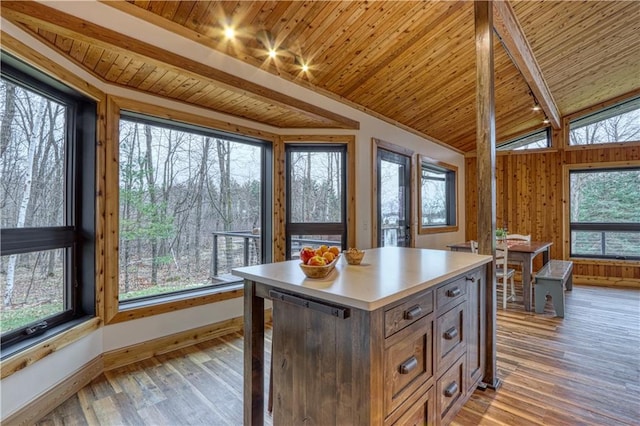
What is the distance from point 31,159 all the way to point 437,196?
5.69m

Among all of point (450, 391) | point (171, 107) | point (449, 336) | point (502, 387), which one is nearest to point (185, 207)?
point (171, 107)

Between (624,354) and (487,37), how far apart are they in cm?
297

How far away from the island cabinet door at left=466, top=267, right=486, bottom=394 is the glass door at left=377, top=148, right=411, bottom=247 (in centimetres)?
217

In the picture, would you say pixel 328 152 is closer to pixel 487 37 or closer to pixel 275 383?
pixel 487 37

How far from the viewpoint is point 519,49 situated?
3381 millimetres

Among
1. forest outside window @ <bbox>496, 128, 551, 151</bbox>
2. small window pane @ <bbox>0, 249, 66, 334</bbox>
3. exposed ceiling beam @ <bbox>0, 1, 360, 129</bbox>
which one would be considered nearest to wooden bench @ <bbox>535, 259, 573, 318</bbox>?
forest outside window @ <bbox>496, 128, 551, 151</bbox>

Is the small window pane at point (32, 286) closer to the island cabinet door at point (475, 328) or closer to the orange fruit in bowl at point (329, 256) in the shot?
the orange fruit in bowl at point (329, 256)

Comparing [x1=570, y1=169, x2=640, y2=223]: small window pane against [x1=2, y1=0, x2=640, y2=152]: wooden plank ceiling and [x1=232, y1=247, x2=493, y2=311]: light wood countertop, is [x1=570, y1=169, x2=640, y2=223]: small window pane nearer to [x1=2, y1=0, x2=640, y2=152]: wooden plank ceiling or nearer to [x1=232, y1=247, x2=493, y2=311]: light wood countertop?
[x1=2, y1=0, x2=640, y2=152]: wooden plank ceiling

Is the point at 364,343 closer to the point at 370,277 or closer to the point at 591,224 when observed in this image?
the point at 370,277

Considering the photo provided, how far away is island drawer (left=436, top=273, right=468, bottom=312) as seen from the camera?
168 centimetres

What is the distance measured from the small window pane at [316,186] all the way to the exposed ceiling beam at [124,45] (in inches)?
30.4

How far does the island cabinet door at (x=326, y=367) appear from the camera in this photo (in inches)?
47.9

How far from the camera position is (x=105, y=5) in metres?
2.01

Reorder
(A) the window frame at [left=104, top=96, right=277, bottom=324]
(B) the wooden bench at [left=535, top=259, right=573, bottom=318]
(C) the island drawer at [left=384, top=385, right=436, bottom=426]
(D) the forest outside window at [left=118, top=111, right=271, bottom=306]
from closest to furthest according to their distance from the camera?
(C) the island drawer at [left=384, top=385, right=436, bottom=426] < (A) the window frame at [left=104, top=96, right=277, bottom=324] < (D) the forest outside window at [left=118, top=111, right=271, bottom=306] < (B) the wooden bench at [left=535, top=259, right=573, bottom=318]
